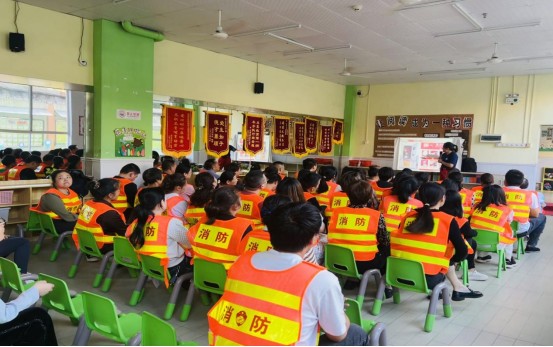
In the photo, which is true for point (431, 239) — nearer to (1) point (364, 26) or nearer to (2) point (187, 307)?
(2) point (187, 307)

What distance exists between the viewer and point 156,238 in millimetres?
2971

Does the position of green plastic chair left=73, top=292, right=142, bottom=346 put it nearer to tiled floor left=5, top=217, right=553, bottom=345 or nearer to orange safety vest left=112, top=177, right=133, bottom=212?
tiled floor left=5, top=217, right=553, bottom=345

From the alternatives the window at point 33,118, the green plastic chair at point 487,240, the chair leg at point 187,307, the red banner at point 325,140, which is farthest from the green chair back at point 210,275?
the red banner at point 325,140

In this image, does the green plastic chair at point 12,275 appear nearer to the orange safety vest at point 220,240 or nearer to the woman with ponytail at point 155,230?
the woman with ponytail at point 155,230

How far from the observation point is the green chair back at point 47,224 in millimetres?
4230

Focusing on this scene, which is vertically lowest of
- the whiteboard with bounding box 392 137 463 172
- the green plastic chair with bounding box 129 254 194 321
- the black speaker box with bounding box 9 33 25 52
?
the green plastic chair with bounding box 129 254 194 321

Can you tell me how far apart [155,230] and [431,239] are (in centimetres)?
200

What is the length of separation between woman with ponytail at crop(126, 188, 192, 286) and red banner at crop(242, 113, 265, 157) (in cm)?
543

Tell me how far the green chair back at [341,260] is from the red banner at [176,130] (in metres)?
4.32

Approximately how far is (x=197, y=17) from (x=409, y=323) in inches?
177

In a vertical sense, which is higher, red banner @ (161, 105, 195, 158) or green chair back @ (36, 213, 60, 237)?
red banner @ (161, 105, 195, 158)

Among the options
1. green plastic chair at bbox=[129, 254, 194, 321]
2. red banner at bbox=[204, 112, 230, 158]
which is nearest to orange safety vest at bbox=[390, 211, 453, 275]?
green plastic chair at bbox=[129, 254, 194, 321]

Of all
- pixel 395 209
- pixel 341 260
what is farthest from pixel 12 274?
pixel 395 209

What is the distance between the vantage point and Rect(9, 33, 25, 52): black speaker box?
4828mm
